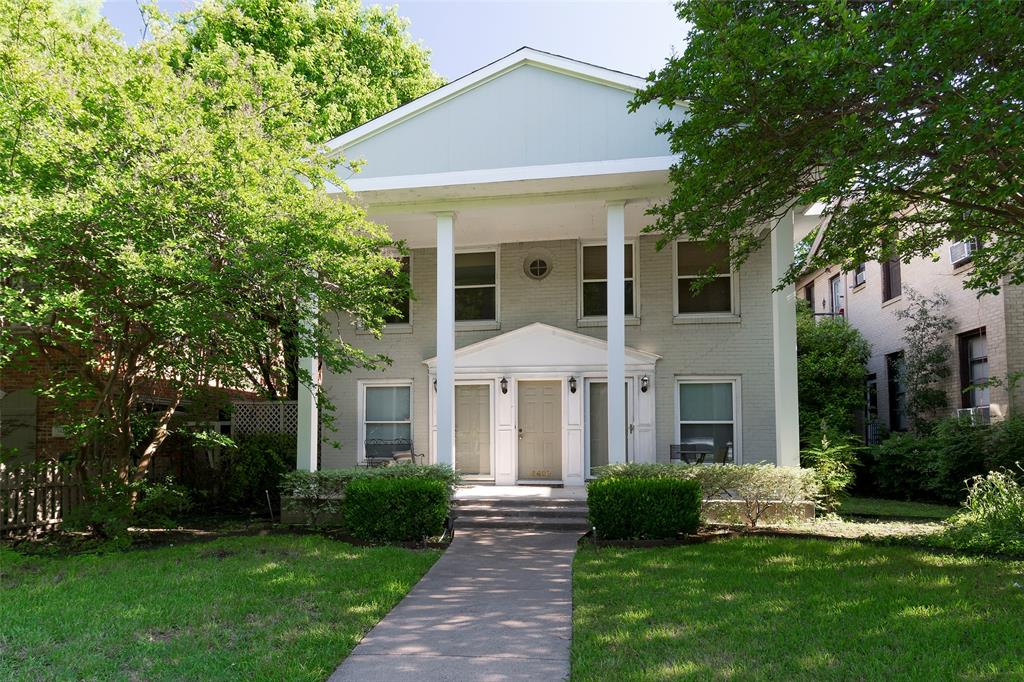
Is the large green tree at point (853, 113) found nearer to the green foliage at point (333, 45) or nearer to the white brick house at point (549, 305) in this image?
the white brick house at point (549, 305)

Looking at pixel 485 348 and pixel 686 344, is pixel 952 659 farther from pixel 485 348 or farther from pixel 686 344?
pixel 485 348

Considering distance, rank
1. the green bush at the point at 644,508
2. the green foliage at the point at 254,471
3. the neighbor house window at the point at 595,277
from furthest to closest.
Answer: the neighbor house window at the point at 595,277 → the green foliage at the point at 254,471 → the green bush at the point at 644,508

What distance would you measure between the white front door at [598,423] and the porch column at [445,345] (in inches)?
126

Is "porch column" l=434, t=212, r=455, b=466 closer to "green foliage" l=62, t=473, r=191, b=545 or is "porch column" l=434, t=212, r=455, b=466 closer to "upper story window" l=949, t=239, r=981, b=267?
"green foliage" l=62, t=473, r=191, b=545

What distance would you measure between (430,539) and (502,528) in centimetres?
123

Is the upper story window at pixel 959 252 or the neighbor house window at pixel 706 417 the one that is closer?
the neighbor house window at pixel 706 417

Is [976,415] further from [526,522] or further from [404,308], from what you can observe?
[404,308]

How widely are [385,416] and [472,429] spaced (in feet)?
5.50

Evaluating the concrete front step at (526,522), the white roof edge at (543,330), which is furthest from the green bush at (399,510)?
the white roof edge at (543,330)

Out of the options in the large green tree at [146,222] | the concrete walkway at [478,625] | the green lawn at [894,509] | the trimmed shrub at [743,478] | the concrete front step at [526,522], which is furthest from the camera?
the green lawn at [894,509]

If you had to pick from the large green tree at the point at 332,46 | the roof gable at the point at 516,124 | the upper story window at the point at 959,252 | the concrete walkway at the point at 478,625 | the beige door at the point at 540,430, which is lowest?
the concrete walkway at the point at 478,625

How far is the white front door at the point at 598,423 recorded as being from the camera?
12.5 m

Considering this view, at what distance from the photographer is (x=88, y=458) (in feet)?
29.7

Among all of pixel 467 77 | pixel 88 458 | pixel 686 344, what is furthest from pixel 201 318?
pixel 686 344
